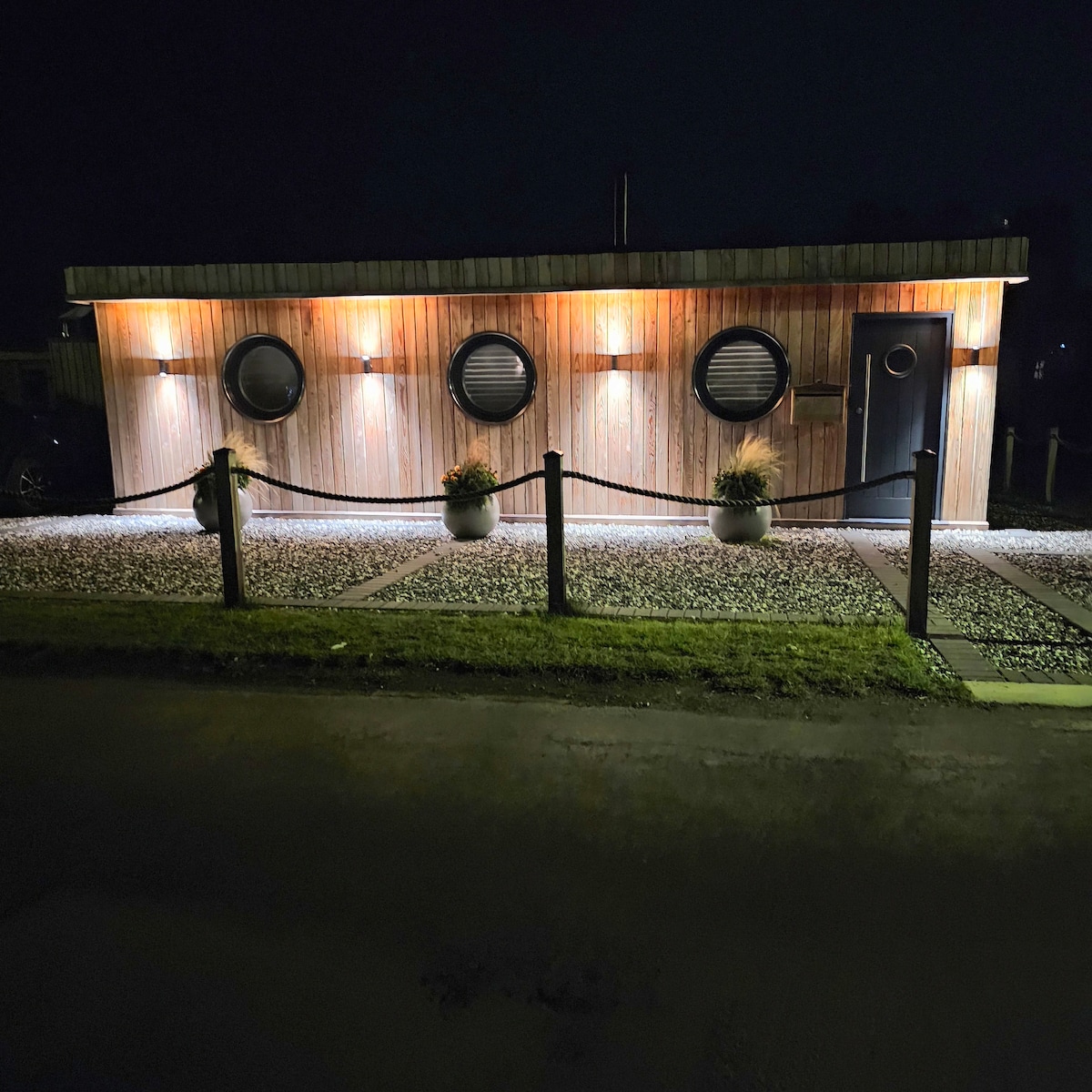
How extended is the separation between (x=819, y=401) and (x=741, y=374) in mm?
932

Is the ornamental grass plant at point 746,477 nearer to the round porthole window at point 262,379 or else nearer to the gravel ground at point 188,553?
the gravel ground at point 188,553

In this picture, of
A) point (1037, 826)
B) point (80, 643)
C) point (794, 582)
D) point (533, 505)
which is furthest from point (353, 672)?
point (533, 505)

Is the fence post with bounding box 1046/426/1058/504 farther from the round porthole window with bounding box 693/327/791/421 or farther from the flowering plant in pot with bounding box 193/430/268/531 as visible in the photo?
the flowering plant in pot with bounding box 193/430/268/531

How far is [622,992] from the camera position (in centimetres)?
217

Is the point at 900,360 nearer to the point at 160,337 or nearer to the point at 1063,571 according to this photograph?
the point at 1063,571

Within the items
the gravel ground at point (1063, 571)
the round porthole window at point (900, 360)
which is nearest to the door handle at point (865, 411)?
the round porthole window at point (900, 360)

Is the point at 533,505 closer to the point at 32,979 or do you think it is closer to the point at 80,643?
the point at 80,643

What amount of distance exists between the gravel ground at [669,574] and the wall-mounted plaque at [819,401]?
1.31m

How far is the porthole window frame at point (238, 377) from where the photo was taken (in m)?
10.5

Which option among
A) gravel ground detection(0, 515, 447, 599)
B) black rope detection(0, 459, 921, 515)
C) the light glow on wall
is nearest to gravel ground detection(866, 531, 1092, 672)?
black rope detection(0, 459, 921, 515)

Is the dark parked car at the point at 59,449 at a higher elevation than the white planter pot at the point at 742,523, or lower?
higher

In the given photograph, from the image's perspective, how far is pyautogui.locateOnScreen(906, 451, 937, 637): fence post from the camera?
5.24 metres

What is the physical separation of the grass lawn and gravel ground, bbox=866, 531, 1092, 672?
60 cm

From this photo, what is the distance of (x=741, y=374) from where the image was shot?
9.74 meters
